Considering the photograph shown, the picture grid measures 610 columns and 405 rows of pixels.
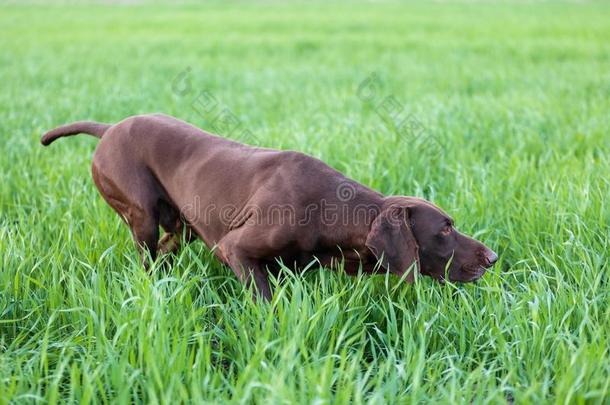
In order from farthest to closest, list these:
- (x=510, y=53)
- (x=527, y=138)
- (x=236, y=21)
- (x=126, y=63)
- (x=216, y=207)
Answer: (x=236, y=21), (x=510, y=53), (x=126, y=63), (x=527, y=138), (x=216, y=207)

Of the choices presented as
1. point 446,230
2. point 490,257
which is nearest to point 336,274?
point 446,230

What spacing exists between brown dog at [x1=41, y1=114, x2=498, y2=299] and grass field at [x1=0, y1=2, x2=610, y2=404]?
15 cm

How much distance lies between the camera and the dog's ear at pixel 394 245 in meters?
2.63

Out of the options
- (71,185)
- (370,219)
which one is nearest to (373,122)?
(71,185)

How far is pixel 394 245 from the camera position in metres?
2.64

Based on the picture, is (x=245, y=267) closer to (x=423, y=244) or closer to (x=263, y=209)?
(x=263, y=209)

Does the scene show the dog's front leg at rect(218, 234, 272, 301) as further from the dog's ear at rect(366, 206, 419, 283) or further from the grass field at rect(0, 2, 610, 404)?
the dog's ear at rect(366, 206, 419, 283)

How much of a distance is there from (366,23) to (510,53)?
280 inches

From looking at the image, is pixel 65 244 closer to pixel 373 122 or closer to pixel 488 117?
pixel 373 122

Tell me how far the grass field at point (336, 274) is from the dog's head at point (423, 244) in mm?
124

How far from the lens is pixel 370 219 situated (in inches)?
111

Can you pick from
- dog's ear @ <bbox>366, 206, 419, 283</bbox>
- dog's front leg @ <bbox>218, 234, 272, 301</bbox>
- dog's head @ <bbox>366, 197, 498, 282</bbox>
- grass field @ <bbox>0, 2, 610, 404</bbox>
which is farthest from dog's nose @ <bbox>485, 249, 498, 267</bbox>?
dog's front leg @ <bbox>218, 234, 272, 301</bbox>

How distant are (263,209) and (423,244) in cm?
78

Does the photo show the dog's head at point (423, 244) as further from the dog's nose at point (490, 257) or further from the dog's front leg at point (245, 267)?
the dog's front leg at point (245, 267)
